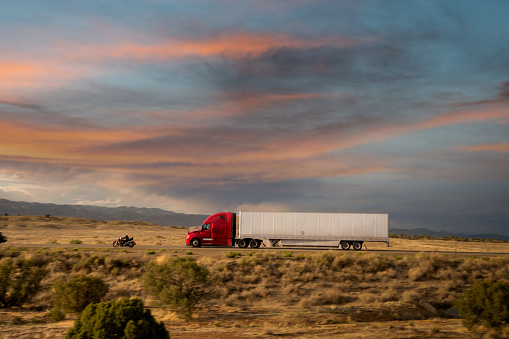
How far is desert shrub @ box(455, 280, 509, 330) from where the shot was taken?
15.8m

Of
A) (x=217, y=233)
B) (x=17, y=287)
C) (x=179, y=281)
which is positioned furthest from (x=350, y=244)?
(x=17, y=287)

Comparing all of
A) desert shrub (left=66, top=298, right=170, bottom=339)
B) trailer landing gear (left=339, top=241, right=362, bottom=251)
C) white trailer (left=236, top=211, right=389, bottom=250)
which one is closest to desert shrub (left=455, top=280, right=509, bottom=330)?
desert shrub (left=66, top=298, right=170, bottom=339)

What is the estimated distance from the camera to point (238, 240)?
43312mm

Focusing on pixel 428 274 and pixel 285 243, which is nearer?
pixel 428 274

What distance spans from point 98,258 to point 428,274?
83.6 feet

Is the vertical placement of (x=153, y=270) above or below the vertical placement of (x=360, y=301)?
above

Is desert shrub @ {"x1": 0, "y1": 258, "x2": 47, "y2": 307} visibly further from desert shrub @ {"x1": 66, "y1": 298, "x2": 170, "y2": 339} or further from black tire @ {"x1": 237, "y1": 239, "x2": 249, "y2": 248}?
black tire @ {"x1": 237, "y1": 239, "x2": 249, "y2": 248}

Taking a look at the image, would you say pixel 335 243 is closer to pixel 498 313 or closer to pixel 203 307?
pixel 203 307

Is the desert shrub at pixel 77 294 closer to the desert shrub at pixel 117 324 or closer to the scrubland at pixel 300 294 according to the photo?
the scrubland at pixel 300 294

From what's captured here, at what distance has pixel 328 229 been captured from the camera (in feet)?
137

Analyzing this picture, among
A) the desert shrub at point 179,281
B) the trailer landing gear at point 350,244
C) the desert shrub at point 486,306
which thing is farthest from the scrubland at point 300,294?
the trailer landing gear at point 350,244

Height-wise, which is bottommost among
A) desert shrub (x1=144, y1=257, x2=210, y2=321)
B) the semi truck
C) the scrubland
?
the scrubland

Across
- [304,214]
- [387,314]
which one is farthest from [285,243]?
[387,314]

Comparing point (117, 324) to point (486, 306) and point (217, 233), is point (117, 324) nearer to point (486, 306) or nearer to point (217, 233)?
point (486, 306)
